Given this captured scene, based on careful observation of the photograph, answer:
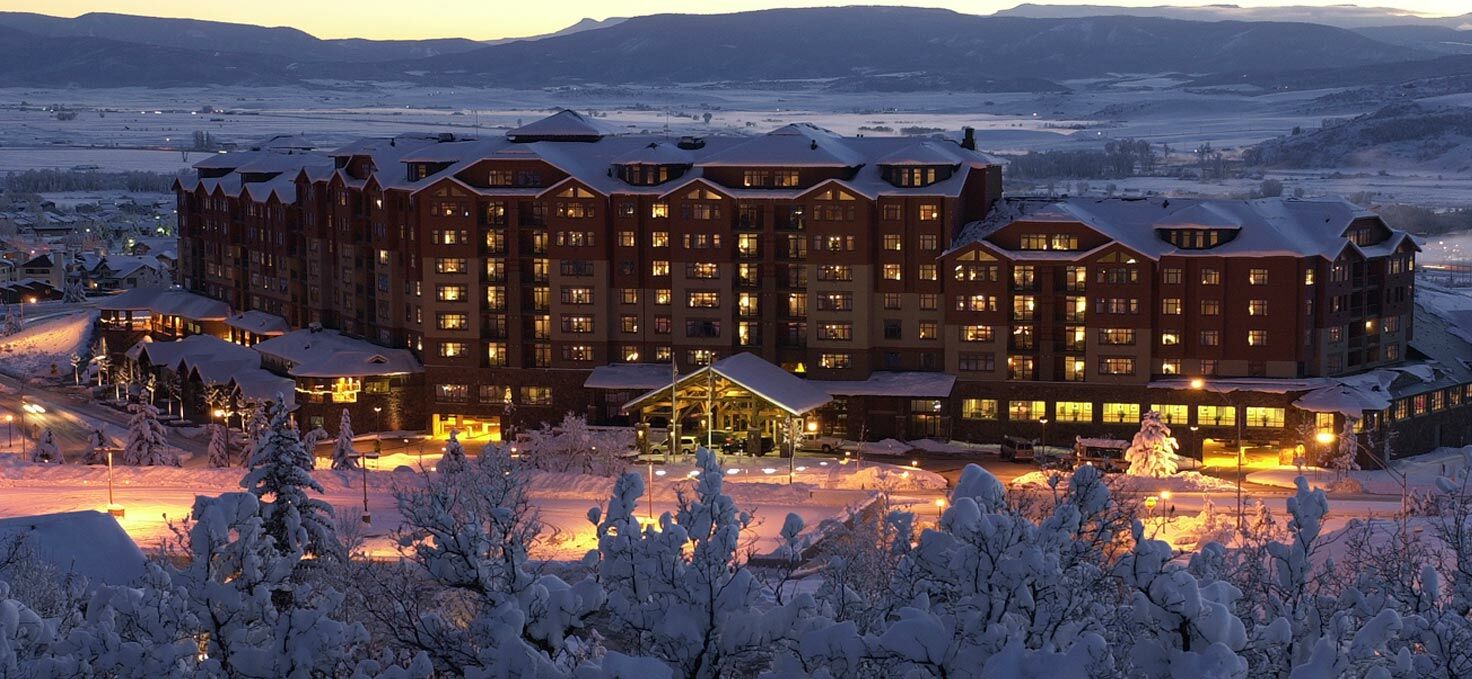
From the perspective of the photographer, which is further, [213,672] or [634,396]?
[634,396]

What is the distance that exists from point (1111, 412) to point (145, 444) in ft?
102

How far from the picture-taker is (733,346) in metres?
69.1

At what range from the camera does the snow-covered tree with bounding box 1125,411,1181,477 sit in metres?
58.7

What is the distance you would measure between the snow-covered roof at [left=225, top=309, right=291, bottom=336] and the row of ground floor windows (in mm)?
30659

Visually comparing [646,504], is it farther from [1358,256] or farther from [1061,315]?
[1358,256]

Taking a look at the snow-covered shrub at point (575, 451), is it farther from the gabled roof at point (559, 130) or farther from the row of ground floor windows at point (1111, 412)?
the gabled roof at point (559, 130)

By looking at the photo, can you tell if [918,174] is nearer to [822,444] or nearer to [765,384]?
[765,384]

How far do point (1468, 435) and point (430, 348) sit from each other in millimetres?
35203

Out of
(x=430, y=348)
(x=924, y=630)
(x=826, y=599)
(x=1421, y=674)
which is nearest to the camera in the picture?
(x=924, y=630)

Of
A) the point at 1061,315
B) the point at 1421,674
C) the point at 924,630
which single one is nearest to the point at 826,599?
the point at 924,630

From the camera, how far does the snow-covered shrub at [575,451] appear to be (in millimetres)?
61125

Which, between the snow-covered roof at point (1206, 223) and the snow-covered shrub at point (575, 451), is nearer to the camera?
the snow-covered shrub at point (575, 451)

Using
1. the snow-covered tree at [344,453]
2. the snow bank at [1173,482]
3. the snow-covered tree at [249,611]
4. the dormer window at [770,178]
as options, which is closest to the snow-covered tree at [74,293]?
the snow-covered tree at [344,453]

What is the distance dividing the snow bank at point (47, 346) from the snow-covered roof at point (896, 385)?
39.1 meters
